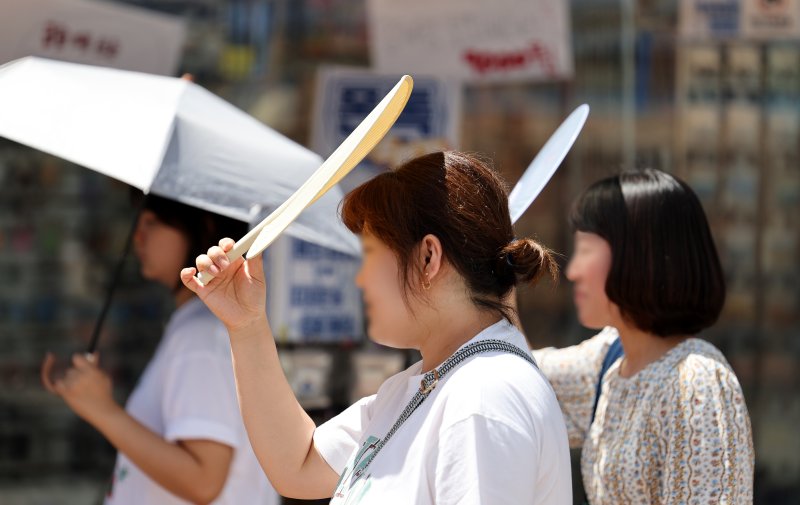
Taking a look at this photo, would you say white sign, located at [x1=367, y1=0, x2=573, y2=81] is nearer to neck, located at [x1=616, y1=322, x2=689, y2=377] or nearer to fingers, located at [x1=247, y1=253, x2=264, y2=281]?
neck, located at [x1=616, y1=322, x2=689, y2=377]

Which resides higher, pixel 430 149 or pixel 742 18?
pixel 742 18

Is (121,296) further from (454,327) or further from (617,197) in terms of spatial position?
(454,327)

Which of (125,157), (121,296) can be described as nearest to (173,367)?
(125,157)

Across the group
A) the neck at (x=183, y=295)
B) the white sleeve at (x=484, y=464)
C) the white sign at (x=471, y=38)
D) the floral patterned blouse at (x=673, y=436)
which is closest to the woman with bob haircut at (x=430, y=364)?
the white sleeve at (x=484, y=464)

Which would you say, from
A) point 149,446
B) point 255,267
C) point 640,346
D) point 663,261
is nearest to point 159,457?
point 149,446

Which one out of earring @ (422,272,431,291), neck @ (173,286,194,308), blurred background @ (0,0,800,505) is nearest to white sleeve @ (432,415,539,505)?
earring @ (422,272,431,291)

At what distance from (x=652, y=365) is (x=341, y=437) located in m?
0.76

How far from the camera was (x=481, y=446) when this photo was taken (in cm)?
150

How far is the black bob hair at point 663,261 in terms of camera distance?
2.28 m

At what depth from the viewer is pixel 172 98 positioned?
2461 millimetres

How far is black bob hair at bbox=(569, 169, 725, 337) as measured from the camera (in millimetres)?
2283

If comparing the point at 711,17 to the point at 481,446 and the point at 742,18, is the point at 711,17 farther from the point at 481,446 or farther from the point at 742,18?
the point at 481,446

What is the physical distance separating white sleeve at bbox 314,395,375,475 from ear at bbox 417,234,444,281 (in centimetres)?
36

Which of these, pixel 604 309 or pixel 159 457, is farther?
pixel 159 457
